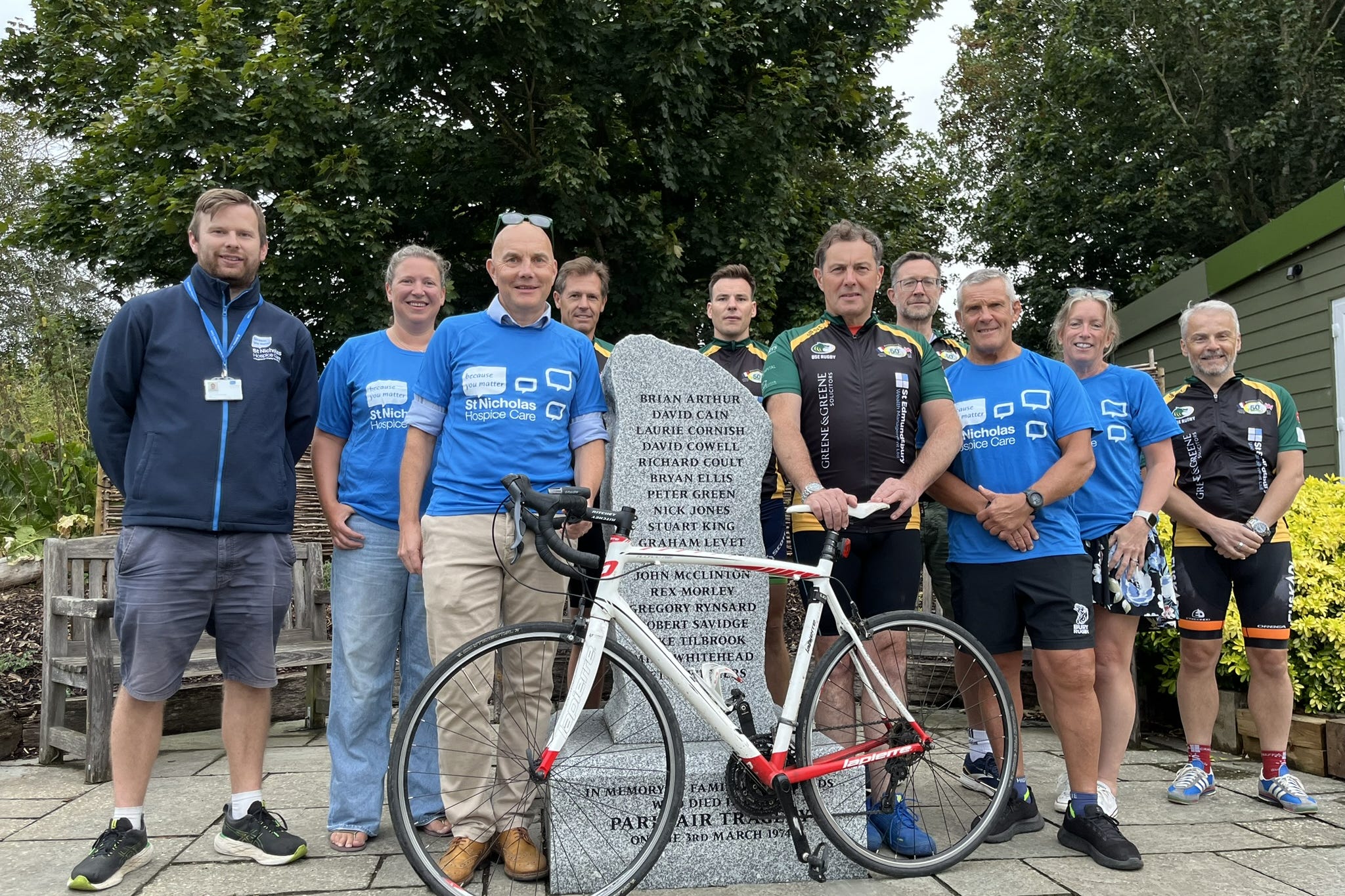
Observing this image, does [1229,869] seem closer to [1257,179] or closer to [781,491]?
[781,491]

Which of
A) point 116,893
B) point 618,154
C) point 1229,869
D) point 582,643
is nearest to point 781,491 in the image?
point 582,643

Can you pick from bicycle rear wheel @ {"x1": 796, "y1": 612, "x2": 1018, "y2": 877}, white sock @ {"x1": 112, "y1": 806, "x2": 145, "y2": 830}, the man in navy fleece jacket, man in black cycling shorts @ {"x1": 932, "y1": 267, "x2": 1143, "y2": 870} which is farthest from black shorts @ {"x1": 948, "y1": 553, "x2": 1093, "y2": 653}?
white sock @ {"x1": 112, "y1": 806, "x2": 145, "y2": 830}

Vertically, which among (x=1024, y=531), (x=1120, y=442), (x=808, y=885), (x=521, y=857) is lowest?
(x=808, y=885)

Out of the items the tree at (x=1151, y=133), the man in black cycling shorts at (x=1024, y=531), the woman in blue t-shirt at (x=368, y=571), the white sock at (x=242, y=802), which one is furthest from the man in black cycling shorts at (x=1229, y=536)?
the tree at (x=1151, y=133)

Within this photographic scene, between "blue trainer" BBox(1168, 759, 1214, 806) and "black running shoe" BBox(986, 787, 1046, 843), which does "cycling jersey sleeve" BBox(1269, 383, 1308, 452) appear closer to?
"blue trainer" BBox(1168, 759, 1214, 806)

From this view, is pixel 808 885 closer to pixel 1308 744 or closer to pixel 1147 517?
pixel 1147 517

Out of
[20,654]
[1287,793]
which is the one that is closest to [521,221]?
[1287,793]

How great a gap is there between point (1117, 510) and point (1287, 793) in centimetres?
128

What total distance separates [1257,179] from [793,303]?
35.5 ft

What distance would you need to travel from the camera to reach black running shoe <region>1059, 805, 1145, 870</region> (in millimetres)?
3346

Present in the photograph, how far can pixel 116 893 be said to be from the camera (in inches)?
121

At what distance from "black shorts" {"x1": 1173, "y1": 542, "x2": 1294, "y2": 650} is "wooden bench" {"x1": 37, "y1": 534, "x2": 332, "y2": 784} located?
3.91 meters

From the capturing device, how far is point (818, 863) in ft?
10.2

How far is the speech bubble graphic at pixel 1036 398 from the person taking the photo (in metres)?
3.71
